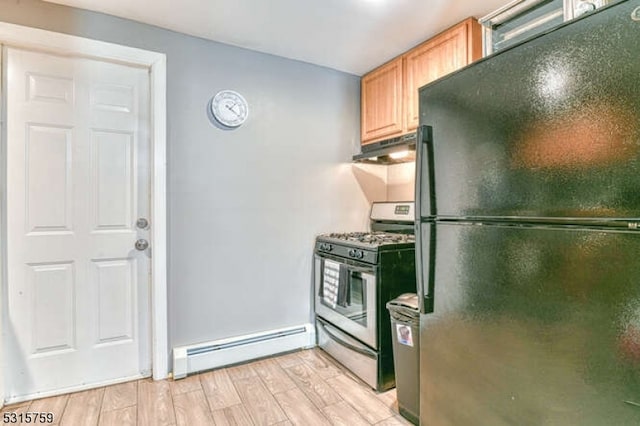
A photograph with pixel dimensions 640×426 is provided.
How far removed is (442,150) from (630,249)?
2.36 feet

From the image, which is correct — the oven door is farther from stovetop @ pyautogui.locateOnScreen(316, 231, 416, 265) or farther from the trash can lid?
the trash can lid

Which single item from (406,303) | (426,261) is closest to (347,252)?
(406,303)

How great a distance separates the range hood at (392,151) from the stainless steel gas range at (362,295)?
0.47 meters

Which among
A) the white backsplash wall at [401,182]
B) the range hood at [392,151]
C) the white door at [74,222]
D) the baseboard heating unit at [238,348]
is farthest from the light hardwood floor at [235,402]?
the range hood at [392,151]

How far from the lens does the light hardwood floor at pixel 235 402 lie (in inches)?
69.3

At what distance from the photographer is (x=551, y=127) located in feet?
3.30

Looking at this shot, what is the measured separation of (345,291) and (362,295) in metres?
0.17

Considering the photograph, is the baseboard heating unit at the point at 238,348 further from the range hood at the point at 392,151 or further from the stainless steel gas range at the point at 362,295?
the range hood at the point at 392,151

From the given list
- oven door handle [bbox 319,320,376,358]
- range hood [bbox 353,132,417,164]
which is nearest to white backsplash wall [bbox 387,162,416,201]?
range hood [bbox 353,132,417,164]

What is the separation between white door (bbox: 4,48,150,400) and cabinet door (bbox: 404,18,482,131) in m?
1.87

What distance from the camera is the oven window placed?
2.17 m

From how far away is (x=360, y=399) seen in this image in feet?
6.43

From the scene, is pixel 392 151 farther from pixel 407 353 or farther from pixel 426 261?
pixel 407 353

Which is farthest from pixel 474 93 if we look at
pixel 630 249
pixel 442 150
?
pixel 630 249
